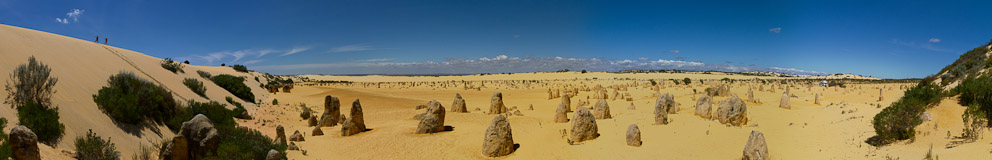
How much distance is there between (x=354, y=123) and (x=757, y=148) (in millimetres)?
11107

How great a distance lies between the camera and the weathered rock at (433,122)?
13689mm

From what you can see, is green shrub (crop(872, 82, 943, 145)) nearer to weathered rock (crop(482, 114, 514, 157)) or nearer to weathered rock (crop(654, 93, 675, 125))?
weathered rock (crop(654, 93, 675, 125))

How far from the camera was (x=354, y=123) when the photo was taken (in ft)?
45.6

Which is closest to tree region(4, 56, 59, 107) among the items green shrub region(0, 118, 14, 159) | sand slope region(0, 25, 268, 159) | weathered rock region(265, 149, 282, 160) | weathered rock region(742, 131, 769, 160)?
sand slope region(0, 25, 268, 159)

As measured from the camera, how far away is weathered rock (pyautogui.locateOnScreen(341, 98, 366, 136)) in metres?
13.6

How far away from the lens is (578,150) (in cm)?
1059

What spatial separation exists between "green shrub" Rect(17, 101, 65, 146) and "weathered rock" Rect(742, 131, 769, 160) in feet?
37.2

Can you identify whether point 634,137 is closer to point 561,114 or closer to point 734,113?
point 734,113

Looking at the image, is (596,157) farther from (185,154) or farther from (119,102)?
(119,102)

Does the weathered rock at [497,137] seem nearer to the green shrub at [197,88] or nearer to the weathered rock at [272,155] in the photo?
the weathered rock at [272,155]

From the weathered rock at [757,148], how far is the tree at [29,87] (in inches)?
500

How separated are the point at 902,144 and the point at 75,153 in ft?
47.8

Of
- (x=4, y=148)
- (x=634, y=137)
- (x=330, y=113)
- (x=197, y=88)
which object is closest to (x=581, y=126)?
(x=634, y=137)

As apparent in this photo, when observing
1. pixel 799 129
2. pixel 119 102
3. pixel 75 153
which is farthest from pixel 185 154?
pixel 799 129
